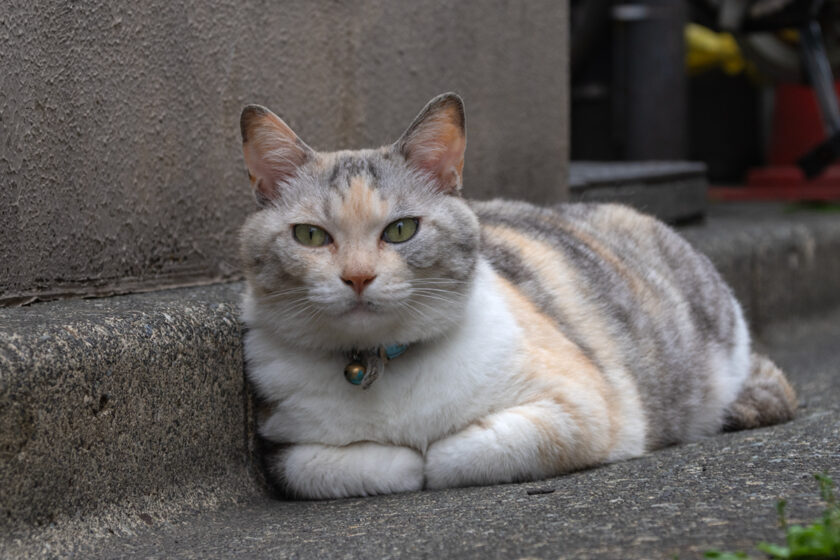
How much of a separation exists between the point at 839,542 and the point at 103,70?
2.20 meters

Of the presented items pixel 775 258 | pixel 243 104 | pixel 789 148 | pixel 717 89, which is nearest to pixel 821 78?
A: pixel 775 258

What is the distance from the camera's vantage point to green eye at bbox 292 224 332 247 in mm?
2543

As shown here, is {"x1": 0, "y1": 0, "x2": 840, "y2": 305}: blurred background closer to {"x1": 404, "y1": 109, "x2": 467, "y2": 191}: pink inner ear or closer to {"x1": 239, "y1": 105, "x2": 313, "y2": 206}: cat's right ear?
{"x1": 239, "y1": 105, "x2": 313, "y2": 206}: cat's right ear

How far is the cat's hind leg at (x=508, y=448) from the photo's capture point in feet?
8.54

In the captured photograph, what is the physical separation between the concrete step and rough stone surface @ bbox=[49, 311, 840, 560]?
0.09 metres

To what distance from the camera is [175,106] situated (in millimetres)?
3094

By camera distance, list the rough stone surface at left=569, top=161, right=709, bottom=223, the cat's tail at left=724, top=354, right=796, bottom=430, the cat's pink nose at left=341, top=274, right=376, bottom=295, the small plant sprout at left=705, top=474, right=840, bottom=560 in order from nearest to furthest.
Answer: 1. the small plant sprout at left=705, top=474, right=840, bottom=560
2. the cat's pink nose at left=341, top=274, right=376, bottom=295
3. the cat's tail at left=724, top=354, right=796, bottom=430
4. the rough stone surface at left=569, top=161, right=709, bottom=223

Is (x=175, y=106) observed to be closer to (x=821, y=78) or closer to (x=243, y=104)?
(x=243, y=104)

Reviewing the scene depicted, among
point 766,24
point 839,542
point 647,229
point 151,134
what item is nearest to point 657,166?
point 766,24

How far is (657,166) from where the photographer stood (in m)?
5.84

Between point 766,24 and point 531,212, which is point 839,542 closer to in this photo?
point 531,212

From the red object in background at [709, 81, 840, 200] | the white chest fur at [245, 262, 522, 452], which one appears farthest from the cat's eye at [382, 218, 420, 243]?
the red object in background at [709, 81, 840, 200]

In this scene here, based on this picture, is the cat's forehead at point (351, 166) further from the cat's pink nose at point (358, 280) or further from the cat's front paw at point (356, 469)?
the cat's front paw at point (356, 469)

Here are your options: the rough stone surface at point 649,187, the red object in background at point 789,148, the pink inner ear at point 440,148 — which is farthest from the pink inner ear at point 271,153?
the red object in background at point 789,148
